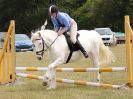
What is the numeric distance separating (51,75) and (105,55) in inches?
85.7

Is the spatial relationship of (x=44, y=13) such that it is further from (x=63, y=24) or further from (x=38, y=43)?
(x=38, y=43)

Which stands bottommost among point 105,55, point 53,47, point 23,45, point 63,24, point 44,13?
point 105,55

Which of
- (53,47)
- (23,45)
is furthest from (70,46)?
(23,45)

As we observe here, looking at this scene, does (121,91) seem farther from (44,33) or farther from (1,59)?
(1,59)

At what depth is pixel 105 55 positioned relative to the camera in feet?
45.3

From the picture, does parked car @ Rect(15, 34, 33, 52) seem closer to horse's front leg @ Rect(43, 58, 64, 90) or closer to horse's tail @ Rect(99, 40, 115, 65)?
horse's tail @ Rect(99, 40, 115, 65)

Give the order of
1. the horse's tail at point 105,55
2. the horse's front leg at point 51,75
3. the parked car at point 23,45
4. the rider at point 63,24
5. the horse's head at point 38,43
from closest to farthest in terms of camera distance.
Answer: the horse's front leg at point 51,75 < the horse's head at point 38,43 < the rider at point 63,24 < the horse's tail at point 105,55 < the parked car at point 23,45

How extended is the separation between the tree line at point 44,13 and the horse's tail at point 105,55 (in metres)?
52.1

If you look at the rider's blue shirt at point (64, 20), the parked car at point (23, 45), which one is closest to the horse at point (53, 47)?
the rider's blue shirt at point (64, 20)

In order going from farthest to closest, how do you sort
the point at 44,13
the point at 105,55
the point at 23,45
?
1. the point at 44,13
2. the point at 23,45
3. the point at 105,55

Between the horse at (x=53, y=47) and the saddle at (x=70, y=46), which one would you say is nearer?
the horse at (x=53, y=47)

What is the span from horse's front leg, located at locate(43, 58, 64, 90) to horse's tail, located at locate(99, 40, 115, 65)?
1865mm

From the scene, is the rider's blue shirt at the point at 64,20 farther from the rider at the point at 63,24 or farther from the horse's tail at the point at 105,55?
the horse's tail at the point at 105,55

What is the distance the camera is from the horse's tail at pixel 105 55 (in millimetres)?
13734
